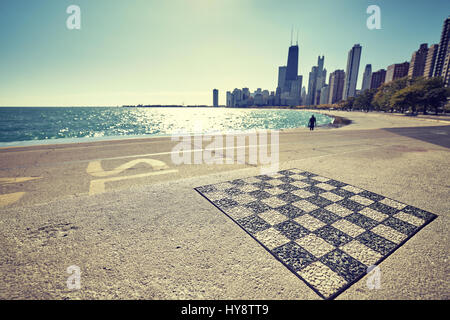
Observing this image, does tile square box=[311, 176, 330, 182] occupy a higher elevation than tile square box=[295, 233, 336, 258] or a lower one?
higher

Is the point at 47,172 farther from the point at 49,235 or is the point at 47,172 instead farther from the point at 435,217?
the point at 435,217

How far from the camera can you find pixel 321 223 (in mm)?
3277

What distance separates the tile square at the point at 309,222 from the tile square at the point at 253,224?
571 millimetres

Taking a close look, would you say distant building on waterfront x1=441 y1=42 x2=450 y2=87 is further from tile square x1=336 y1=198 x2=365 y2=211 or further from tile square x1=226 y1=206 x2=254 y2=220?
tile square x1=226 y1=206 x2=254 y2=220

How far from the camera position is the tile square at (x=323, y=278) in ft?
6.76

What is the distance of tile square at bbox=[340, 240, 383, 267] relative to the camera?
247 cm

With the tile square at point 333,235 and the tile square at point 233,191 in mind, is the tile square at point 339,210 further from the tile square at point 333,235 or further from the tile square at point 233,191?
the tile square at point 233,191

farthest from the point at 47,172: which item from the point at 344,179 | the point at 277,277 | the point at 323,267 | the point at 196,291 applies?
the point at 344,179

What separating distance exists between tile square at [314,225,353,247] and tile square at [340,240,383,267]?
0.25 feet

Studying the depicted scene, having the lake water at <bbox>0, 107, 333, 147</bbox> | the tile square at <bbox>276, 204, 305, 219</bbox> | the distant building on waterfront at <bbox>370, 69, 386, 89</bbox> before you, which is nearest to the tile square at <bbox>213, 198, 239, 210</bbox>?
the tile square at <bbox>276, 204, 305, 219</bbox>

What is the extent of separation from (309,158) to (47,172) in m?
8.89

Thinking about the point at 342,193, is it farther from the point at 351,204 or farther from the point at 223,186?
the point at 223,186

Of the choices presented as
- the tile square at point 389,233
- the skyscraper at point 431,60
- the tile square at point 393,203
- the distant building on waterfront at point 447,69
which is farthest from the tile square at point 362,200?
the skyscraper at point 431,60

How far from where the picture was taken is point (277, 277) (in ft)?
7.27
